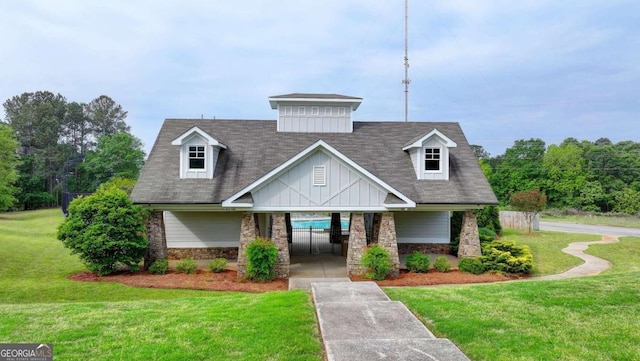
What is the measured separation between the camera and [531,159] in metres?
63.7

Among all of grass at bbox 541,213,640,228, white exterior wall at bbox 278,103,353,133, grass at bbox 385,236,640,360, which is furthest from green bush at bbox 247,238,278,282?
grass at bbox 541,213,640,228

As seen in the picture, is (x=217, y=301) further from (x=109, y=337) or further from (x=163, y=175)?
(x=163, y=175)

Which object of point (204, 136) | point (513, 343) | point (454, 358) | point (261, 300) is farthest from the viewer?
point (204, 136)

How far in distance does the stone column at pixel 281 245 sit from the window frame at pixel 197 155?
4.46m

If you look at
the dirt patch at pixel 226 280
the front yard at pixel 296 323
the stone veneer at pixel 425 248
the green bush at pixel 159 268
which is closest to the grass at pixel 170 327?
the front yard at pixel 296 323

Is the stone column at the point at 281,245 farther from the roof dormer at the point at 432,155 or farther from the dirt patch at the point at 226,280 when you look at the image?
the roof dormer at the point at 432,155

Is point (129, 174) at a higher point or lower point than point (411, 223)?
higher

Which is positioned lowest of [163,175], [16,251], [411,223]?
[16,251]

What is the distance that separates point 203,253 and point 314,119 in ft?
28.8

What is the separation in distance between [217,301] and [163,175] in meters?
8.91

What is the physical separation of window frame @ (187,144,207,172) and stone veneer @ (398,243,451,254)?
10254 mm

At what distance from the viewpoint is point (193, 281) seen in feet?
42.9

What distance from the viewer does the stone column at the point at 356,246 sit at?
46.1 ft

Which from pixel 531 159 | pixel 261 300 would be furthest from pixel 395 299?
pixel 531 159
